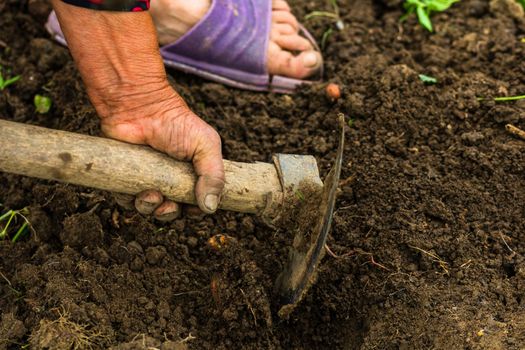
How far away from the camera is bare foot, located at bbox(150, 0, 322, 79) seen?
2861 millimetres

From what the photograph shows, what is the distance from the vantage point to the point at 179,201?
2.11 metres

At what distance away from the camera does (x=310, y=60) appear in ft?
9.89

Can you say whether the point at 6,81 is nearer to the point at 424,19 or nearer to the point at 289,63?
the point at 289,63

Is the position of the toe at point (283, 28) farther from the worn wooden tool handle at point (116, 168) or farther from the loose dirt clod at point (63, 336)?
the loose dirt clod at point (63, 336)

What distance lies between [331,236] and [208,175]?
2.14 ft

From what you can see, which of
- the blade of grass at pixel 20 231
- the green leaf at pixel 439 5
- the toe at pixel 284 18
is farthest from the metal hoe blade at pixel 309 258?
the green leaf at pixel 439 5

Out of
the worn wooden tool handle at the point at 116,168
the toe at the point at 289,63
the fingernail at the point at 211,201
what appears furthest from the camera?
the toe at the point at 289,63

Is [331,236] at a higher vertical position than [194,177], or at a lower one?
lower

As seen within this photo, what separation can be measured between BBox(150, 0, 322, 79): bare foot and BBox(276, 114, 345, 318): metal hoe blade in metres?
1.03

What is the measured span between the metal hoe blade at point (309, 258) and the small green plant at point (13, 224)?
99cm

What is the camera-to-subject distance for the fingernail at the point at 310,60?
118 inches

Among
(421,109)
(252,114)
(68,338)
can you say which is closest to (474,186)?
(421,109)

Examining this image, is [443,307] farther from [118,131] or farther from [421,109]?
[118,131]

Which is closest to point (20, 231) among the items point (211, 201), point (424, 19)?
point (211, 201)
